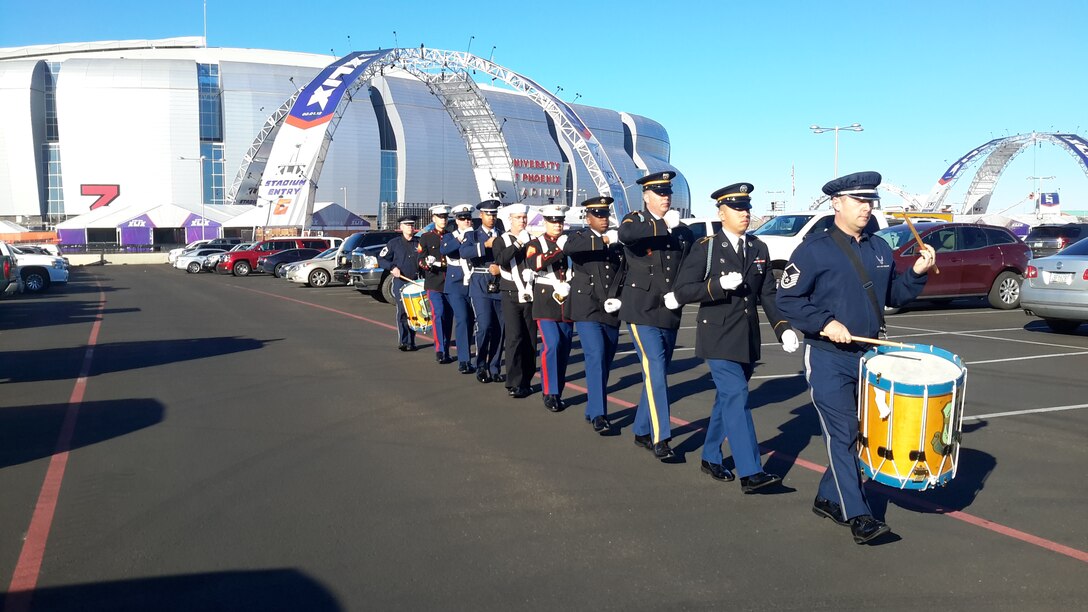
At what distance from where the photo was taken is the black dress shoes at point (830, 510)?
4.96m

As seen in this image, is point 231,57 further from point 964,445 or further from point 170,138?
point 964,445

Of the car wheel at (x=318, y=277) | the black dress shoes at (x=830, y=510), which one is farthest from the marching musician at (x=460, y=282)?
the car wheel at (x=318, y=277)

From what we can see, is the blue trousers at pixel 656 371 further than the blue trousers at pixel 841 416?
Yes

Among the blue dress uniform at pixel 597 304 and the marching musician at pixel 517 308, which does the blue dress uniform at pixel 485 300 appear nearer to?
the marching musician at pixel 517 308

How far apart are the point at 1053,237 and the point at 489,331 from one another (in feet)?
112

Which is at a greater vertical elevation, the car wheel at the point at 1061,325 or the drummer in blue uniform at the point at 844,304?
the drummer in blue uniform at the point at 844,304

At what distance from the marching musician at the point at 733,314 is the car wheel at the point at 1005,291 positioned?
14.2 meters

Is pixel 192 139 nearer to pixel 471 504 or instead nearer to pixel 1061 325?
pixel 1061 325

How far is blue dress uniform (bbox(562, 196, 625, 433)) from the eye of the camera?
7.32 metres

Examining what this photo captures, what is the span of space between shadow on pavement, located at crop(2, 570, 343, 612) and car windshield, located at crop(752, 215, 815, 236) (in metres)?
15.2

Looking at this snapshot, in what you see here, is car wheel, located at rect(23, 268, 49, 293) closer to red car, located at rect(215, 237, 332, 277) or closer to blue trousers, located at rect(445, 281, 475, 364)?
red car, located at rect(215, 237, 332, 277)

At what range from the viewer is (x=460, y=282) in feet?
34.6

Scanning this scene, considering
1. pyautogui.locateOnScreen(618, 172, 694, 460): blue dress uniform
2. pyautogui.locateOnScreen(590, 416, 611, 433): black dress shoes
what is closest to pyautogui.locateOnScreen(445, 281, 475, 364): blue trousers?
pyautogui.locateOnScreen(590, 416, 611, 433): black dress shoes

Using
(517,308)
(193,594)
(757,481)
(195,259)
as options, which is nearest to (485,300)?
(517,308)
